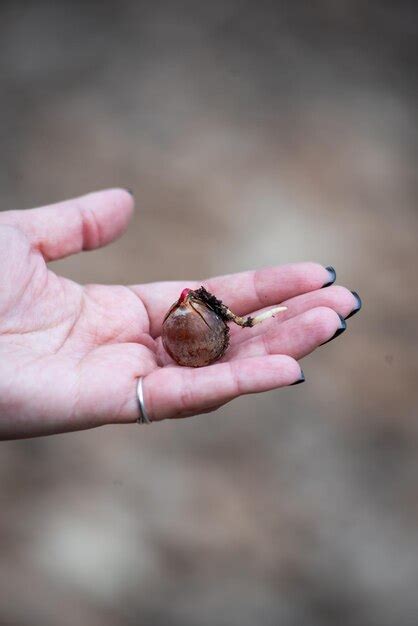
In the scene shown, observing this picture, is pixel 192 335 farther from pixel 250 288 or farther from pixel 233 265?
pixel 233 265

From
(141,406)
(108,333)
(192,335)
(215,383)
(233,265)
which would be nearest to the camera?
(215,383)

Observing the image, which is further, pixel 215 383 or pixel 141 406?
pixel 141 406

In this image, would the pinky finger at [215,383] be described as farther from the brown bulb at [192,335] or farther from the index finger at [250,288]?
the index finger at [250,288]

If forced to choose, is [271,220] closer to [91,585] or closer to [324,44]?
[324,44]

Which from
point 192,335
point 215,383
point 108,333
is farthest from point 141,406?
point 108,333

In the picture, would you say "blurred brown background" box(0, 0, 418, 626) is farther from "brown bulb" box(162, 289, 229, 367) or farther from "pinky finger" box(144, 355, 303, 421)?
"pinky finger" box(144, 355, 303, 421)

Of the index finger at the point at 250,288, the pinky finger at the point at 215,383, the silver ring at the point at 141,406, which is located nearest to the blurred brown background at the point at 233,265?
the index finger at the point at 250,288
